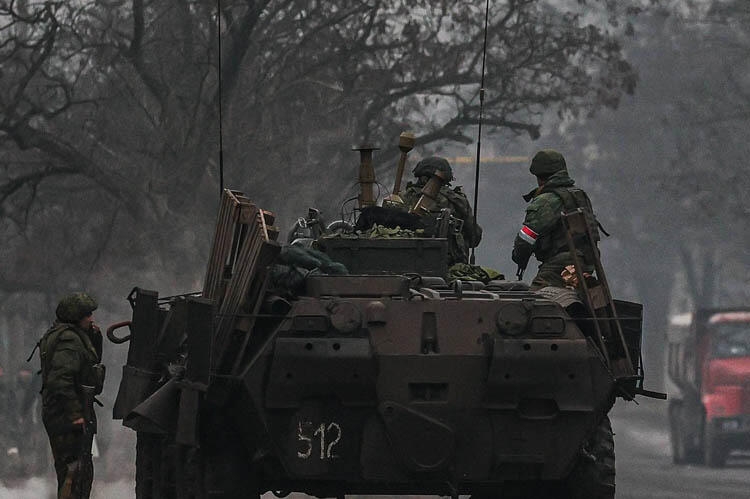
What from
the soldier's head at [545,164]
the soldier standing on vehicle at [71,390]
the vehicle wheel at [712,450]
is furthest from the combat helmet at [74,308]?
the vehicle wheel at [712,450]

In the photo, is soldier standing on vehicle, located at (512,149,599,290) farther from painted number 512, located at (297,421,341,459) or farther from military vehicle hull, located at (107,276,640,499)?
painted number 512, located at (297,421,341,459)

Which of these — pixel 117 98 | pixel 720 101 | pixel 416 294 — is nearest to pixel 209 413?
pixel 416 294

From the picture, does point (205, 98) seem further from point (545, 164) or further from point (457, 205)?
point (545, 164)

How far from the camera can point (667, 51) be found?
67938mm

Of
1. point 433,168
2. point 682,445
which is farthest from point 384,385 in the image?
point 682,445

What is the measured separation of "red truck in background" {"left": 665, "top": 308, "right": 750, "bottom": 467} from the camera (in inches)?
1500

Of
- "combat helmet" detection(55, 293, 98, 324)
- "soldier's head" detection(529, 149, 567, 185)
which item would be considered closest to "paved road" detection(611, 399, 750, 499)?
"soldier's head" detection(529, 149, 567, 185)

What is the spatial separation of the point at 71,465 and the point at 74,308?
1.03 metres

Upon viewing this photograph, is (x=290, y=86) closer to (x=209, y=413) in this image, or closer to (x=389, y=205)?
(x=389, y=205)

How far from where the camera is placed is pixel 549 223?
1459 centimetres

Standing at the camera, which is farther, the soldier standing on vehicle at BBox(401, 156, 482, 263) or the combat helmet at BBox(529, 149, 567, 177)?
the soldier standing on vehicle at BBox(401, 156, 482, 263)

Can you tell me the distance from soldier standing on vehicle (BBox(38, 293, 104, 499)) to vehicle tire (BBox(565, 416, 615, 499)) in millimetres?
3511

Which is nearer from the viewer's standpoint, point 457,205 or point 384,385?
point 384,385

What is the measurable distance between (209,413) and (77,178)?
17.0 m
